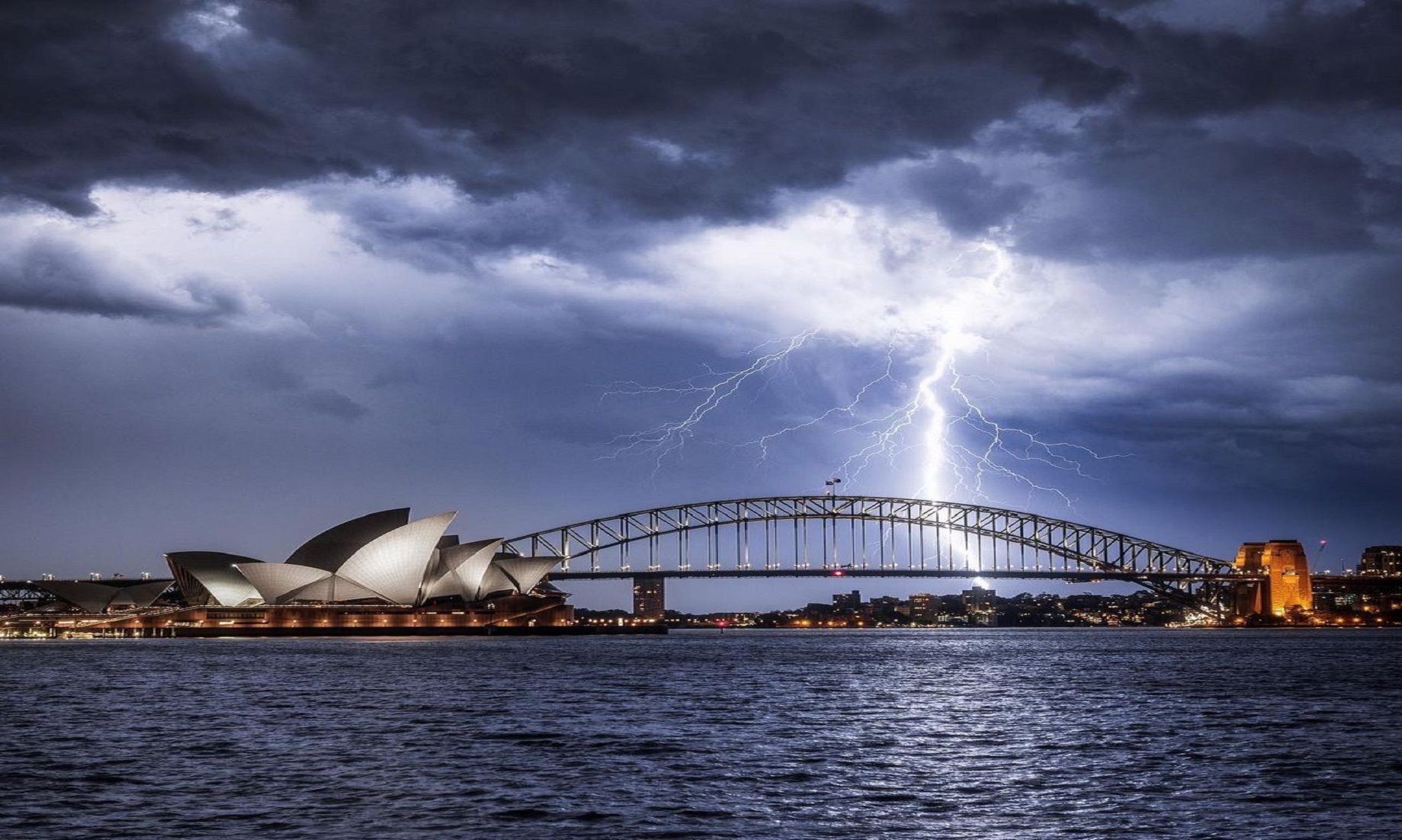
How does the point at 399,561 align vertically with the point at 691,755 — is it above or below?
above

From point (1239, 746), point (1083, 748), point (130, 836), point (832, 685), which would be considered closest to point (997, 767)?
point (1083, 748)

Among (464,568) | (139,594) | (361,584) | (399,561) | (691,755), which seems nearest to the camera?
(691,755)

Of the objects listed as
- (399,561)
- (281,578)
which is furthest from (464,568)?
(281,578)

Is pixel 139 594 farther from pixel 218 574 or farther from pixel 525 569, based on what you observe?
pixel 525 569

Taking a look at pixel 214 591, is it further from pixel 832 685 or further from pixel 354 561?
pixel 832 685

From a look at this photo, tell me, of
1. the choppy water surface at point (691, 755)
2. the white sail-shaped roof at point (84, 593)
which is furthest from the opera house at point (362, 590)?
the choppy water surface at point (691, 755)

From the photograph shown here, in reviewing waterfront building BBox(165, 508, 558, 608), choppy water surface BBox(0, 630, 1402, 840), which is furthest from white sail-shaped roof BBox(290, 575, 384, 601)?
choppy water surface BBox(0, 630, 1402, 840)

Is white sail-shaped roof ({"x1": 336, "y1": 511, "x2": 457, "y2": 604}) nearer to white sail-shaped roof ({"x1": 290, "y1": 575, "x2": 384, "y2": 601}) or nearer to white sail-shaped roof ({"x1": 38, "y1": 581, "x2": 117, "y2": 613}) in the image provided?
white sail-shaped roof ({"x1": 290, "y1": 575, "x2": 384, "y2": 601})
